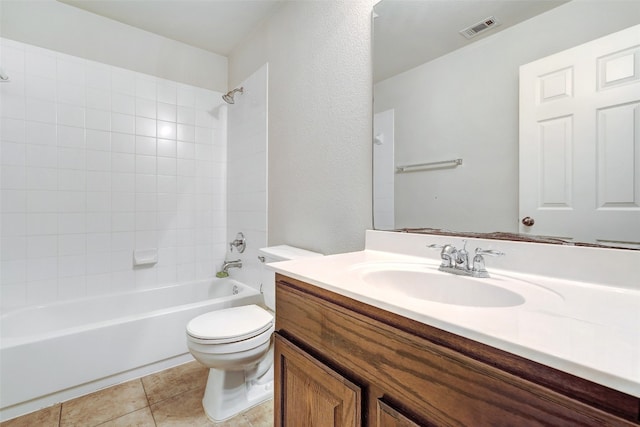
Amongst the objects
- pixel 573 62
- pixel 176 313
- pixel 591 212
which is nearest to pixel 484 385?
pixel 591 212

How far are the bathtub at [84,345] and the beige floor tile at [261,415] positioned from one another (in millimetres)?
688

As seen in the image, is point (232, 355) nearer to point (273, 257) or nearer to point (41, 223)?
point (273, 257)

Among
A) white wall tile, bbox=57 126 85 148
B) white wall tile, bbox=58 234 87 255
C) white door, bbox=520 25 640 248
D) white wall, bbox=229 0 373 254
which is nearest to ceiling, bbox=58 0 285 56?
white wall, bbox=229 0 373 254

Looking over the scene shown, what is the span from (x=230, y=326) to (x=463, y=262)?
112 cm

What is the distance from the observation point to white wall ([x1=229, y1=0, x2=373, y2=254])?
1.34 metres

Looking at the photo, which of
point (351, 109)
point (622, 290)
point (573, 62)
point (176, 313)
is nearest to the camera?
point (622, 290)

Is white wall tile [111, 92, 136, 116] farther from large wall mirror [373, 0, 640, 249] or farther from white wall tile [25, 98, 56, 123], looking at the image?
large wall mirror [373, 0, 640, 249]

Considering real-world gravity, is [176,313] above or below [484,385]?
below

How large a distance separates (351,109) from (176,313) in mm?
1635

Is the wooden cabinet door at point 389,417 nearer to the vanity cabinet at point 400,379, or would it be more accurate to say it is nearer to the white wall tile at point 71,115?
the vanity cabinet at point 400,379

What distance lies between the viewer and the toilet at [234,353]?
4.25 feet

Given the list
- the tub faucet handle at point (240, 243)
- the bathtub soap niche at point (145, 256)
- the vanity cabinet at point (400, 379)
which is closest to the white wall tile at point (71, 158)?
the bathtub soap niche at point (145, 256)

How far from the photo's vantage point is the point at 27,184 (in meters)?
1.83

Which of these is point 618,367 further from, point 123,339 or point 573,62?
point 123,339
